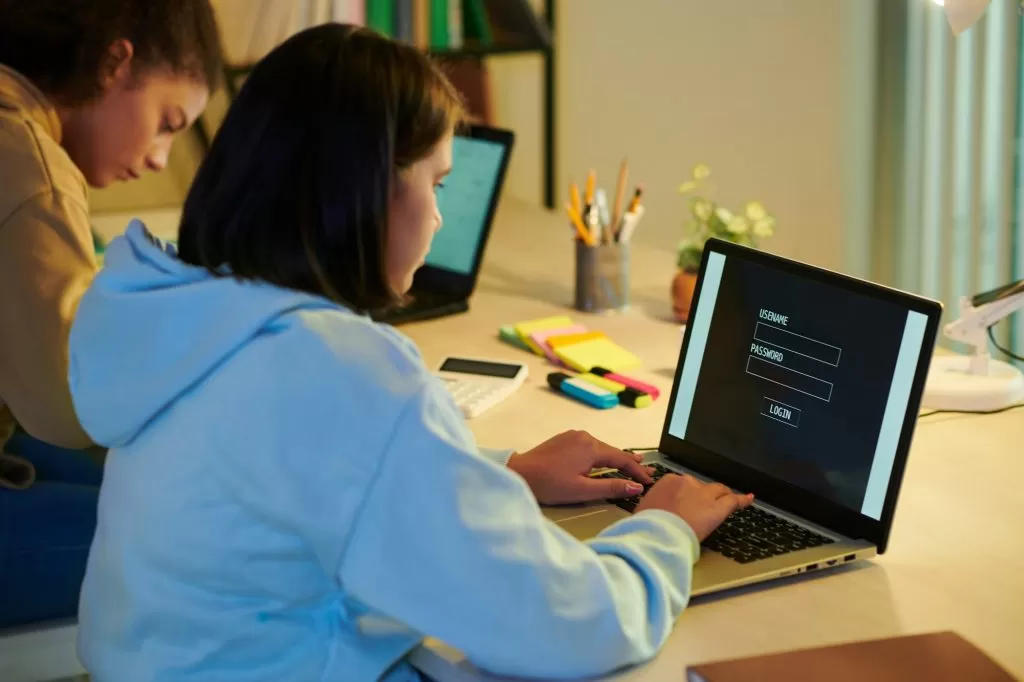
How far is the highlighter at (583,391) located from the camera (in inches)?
59.5

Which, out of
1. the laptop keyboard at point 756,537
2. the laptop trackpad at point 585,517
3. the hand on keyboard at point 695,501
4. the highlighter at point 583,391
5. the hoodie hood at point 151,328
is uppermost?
the hoodie hood at point 151,328

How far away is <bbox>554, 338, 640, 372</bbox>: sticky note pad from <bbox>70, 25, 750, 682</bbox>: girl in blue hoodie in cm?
64

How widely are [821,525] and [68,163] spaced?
96 cm

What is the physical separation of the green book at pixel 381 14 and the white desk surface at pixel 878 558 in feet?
3.85

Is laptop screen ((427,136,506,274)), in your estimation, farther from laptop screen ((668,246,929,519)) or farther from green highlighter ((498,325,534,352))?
laptop screen ((668,246,929,519))

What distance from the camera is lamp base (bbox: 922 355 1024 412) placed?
4.71 feet

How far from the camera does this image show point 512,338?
1.80m

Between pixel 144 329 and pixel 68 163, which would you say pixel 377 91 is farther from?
pixel 68 163

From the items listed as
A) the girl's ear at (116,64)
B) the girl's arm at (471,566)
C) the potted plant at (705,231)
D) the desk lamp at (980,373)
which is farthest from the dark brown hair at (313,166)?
the potted plant at (705,231)

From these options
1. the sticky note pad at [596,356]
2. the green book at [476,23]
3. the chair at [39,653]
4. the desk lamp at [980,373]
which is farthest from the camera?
the green book at [476,23]

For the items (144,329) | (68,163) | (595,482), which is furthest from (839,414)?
(68,163)

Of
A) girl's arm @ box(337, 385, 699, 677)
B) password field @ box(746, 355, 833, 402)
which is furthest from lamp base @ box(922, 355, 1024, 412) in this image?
girl's arm @ box(337, 385, 699, 677)

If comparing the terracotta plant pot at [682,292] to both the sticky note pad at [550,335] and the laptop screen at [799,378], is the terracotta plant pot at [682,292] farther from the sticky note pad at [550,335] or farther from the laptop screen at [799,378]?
the laptop screen at [799,378]

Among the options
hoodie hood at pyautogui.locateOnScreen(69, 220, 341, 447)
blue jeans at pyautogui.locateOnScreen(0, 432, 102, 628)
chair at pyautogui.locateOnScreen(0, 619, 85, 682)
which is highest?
hoodie hood at pyautogui.locateOnScreen(69, 220, 341, 447)
